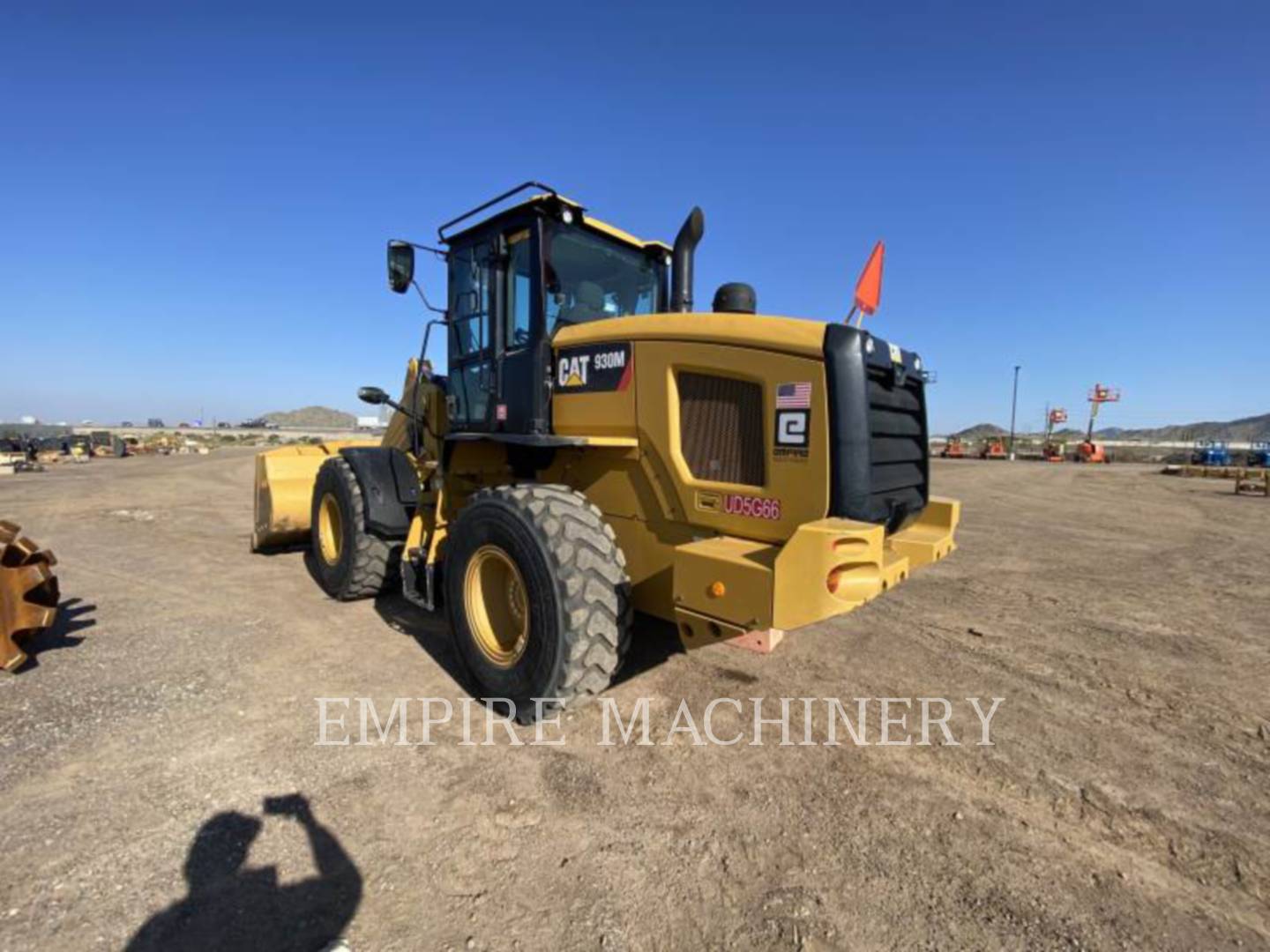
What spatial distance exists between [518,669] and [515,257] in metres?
2.74

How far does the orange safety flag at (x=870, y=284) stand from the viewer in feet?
12.2

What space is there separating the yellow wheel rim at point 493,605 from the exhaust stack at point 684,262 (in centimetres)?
227

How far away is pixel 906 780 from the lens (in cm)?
294

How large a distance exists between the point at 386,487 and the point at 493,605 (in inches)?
81.1

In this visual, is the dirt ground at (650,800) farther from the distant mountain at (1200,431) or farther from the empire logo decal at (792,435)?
the distant mountain at (1200,431)

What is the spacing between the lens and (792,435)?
3148 millimetres

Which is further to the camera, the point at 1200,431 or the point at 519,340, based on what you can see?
the point at 1200,431

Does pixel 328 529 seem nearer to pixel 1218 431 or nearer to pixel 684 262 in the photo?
pixel 684 262

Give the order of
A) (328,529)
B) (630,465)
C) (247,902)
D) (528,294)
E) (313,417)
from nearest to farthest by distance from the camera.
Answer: (247,902), (630,465), (528,294), (328,529), (313,417)

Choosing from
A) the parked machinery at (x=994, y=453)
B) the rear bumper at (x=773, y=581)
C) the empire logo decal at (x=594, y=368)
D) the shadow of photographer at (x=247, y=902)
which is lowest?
the shadow of photographer at (x=247, y=902)

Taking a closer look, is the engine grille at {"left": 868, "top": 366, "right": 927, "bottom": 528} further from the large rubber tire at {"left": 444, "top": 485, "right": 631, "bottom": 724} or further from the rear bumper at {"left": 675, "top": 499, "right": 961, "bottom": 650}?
the large rubber tire at {"left": 444, "top": 485, "right": 631, "bottom": 724}

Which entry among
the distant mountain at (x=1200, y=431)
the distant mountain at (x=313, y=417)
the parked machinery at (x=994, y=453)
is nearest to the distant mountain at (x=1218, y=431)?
the distant mountain at (x=1200, y=431)

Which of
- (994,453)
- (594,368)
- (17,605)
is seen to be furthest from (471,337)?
(994,453)

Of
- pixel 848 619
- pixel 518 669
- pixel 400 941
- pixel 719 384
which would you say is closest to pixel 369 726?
pixel 518 669
